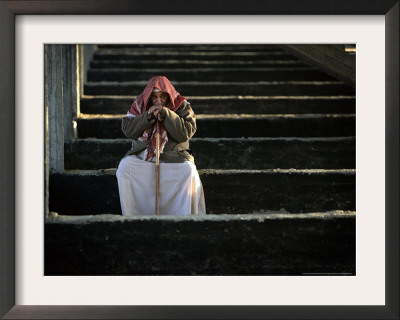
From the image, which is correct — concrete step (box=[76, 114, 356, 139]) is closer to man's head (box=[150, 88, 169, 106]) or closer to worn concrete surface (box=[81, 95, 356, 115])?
worn concrete surface (box=[81, 95, 356, 115])

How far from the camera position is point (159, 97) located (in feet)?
20.5

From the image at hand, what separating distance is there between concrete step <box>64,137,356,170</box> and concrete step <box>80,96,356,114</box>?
2.27 ft

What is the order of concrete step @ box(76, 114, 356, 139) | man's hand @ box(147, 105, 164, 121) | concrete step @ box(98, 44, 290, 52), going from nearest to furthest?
man's hand @ box(147, 105, 164, 121), concrete step @ box(76, 114, 356, 139), concrete step @ box(98, 44, 290, 52)

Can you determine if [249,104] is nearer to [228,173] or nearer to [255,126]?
[255,126]

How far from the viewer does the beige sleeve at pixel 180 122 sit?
20.2ft

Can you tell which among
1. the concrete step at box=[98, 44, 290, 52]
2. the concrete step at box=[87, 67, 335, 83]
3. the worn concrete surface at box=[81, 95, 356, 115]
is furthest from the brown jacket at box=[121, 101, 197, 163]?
the concrete step at box=[98, 44, 290, 52]

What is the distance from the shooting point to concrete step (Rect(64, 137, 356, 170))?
7.10m

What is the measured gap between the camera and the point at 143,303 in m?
4.66

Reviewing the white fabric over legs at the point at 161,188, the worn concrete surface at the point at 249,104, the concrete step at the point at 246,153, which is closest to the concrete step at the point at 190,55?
the worn concrete surface at the point at 249,104

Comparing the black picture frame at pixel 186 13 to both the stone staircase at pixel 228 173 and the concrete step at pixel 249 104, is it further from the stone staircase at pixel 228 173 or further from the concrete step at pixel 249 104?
the concrete step at pixel 249 104

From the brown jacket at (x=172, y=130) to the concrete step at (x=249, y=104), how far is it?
1.51 metres

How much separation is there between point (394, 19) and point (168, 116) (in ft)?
6.51

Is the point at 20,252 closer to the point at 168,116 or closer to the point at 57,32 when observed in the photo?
the point at 57,32

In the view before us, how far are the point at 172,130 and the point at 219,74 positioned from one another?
2.45 meters
